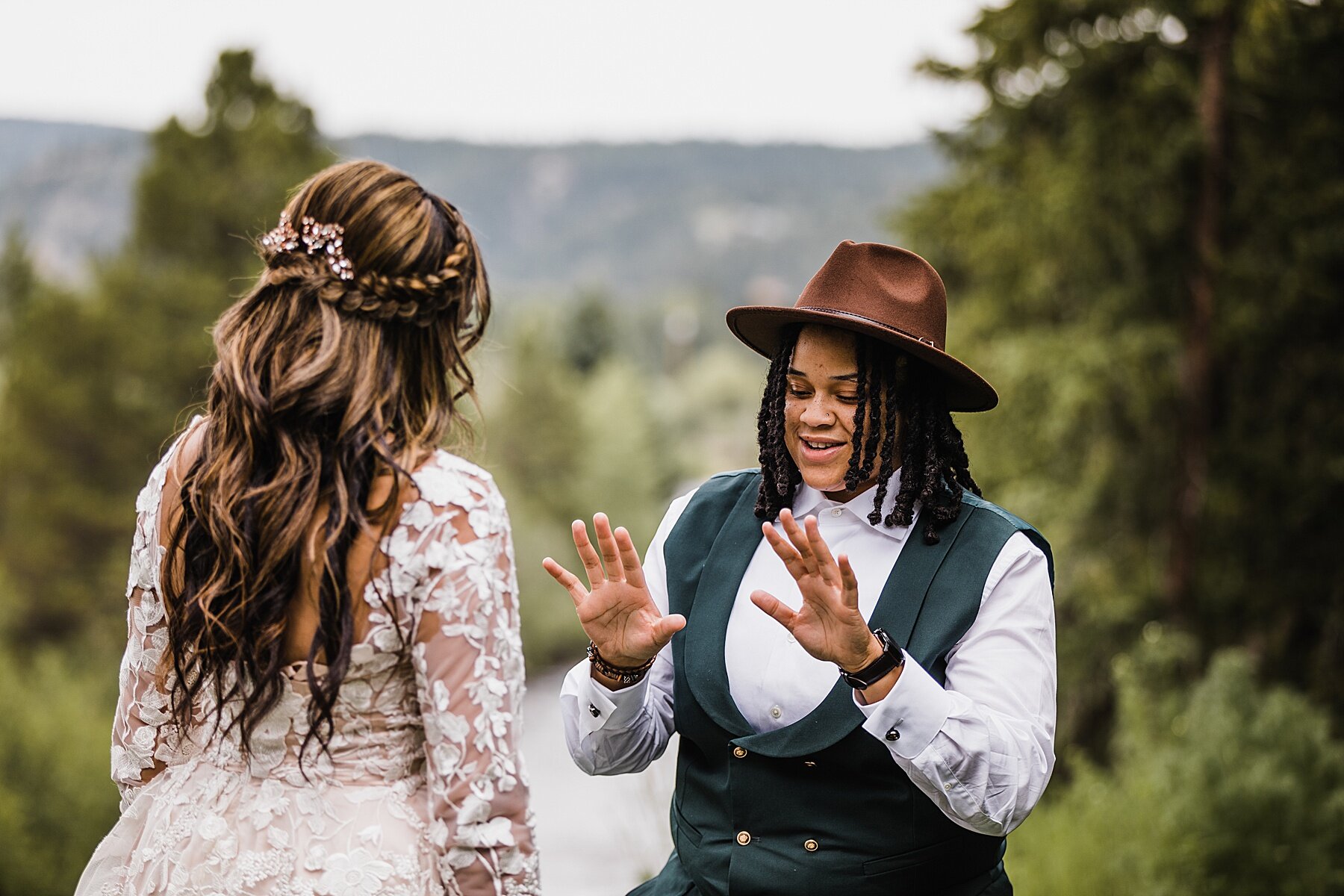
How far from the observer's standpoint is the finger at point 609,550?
2080mm

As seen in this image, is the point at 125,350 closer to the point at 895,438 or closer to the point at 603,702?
the point at 603,702

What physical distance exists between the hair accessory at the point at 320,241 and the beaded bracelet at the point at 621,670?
82cm

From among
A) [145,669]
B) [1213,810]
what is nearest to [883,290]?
[145,669]

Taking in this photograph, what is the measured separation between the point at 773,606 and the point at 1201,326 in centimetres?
517

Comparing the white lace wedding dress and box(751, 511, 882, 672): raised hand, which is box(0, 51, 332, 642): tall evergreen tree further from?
box(751, 511, 882, 672): raised hand

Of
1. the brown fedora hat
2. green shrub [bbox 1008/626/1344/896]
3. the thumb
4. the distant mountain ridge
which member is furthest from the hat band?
the distant mountain ridge

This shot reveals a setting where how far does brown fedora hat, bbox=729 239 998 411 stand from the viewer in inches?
91.5

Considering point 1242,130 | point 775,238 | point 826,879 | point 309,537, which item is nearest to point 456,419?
point 309,537

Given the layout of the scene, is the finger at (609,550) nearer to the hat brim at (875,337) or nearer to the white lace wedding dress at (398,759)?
the white lace wedding dress at (398,759)

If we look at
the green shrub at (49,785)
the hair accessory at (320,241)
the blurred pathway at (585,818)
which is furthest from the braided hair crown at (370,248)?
the green shrub at (49,785)

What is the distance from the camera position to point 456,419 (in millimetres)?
2270

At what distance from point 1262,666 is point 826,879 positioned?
5171mm

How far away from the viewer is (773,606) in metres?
1.98

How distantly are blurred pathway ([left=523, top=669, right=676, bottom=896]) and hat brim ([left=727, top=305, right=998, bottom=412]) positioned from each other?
10.9 ft
